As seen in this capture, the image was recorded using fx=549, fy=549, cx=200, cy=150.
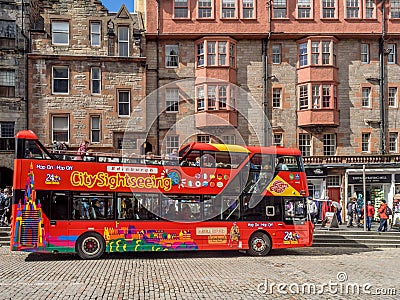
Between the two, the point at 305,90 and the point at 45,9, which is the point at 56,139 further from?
the point at 305,90

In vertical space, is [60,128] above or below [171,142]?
above

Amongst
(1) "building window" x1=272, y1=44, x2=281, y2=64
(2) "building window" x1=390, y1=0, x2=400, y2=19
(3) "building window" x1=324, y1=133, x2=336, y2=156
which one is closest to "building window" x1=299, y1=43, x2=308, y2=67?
(1) "building window" x1=272, y1=44, x2=281, y2=64

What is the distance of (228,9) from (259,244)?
60.9 ft

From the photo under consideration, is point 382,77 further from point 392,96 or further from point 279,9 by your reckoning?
point 279,9

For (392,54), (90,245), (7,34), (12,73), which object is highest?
(7,34)

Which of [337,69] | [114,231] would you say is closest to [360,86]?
[337,69]

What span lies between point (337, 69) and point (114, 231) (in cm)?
2113

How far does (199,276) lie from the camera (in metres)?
15.1

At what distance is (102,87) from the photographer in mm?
33250

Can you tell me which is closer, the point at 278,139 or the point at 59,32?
the point at 59,32

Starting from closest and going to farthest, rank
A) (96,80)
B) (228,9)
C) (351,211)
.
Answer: (351,211), (96,80), (228,9)

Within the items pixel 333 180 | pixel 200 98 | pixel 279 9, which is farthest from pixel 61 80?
pixel 333 180

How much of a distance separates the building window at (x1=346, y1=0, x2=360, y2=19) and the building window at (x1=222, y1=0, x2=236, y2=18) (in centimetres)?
735

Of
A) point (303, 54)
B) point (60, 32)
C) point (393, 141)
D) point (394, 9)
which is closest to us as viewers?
point (60, 32)
